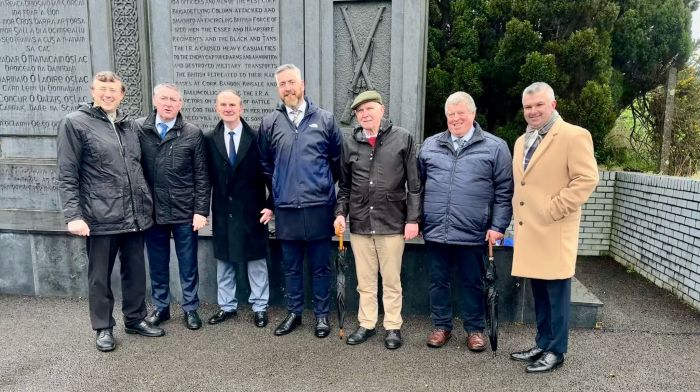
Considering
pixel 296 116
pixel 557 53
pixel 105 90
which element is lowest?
pixel 296 116

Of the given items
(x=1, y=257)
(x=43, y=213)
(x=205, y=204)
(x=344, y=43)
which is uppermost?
(x=344, y=43)

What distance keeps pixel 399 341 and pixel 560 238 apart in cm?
138

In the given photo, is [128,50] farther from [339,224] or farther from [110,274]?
[339,224]

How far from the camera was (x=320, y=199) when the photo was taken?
12.2 ft

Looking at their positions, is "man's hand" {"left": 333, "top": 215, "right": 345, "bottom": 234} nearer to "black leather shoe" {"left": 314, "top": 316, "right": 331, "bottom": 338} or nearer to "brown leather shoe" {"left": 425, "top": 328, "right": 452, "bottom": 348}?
"black leather shoe" {"left": 314, "top": 316, "right": 331, "bottom": 338}

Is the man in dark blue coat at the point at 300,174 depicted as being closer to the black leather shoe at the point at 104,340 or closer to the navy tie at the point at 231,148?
the navy tie at the point at 231,148

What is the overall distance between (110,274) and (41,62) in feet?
10.6

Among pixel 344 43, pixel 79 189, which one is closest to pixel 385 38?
pixel 344 43

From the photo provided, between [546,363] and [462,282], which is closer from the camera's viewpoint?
[546,363]

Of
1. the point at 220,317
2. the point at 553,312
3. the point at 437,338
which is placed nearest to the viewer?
the point at 553,312

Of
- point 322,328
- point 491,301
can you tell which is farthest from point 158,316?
point 491,301

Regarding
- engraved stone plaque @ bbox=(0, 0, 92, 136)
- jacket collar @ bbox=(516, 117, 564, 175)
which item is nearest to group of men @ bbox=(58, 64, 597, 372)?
jacket collar @ bbox=(516, 117, 564, 175)

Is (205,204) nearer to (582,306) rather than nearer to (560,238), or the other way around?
(560,238)

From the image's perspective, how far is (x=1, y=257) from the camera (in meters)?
4.79
